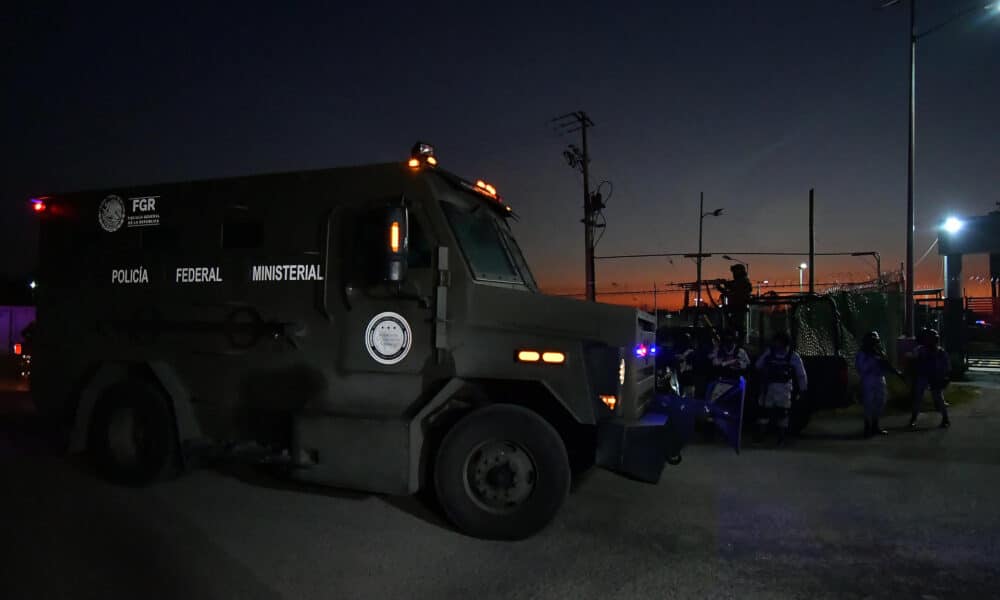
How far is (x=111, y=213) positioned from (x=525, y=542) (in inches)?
187

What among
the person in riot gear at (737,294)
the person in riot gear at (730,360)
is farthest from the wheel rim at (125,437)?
the person in riot gear at (737,294)

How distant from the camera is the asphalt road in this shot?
4.09 m

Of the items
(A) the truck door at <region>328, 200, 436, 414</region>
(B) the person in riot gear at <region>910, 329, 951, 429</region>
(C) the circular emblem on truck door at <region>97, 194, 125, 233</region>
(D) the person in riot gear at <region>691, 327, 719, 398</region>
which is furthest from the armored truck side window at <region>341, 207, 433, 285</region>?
(B) the person in riot gear at <region>910, 329, 951, 429</region>

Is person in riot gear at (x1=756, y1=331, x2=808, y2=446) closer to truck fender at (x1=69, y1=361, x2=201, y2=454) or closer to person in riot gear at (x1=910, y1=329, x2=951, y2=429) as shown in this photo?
person in riot gear at (x1=910, y1=329, x2=951, y2=429)

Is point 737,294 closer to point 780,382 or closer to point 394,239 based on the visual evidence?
point 780,382

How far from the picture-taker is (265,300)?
557 cm

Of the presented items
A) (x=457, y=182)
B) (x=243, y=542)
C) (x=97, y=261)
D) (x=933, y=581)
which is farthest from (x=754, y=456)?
(x=97, y=261)

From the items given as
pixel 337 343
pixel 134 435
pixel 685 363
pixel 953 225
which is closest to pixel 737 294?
pixel 685 363

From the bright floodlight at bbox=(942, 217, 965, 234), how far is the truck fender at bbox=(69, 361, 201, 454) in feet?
88.4

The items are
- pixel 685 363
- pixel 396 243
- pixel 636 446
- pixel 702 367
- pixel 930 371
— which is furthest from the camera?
pixel 930 371

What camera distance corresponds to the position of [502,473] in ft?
16.2

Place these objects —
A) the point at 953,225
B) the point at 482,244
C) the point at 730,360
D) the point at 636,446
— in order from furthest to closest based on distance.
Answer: the point at 953,225, the point at 730,360, the point at 482,244, the point at 636,446

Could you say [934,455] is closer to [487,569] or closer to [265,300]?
[487,569]

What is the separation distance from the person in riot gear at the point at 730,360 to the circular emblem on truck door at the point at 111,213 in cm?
695
